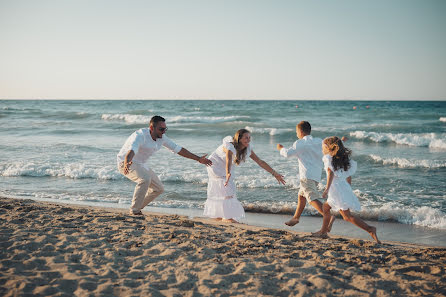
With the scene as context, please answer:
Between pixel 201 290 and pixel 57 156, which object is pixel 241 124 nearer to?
pixel 57 156

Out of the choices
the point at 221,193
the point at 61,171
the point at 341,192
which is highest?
the point at 341,192

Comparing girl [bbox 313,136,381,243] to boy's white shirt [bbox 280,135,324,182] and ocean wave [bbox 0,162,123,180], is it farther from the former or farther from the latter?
ocean wave [bbox 0,162,123,180]

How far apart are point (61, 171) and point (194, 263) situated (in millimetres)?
7756

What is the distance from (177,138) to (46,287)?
17.6 metres

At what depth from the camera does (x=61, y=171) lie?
998 centimetres

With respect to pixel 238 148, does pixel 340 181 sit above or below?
below

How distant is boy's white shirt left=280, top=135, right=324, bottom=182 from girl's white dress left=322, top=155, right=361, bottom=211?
45 centimetres

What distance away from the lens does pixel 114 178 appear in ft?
31.0

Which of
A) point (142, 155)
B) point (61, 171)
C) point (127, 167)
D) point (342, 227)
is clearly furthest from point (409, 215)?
point (61, 171)

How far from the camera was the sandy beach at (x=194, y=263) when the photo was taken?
3.11m

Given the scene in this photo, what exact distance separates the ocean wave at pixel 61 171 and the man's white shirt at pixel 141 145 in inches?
161

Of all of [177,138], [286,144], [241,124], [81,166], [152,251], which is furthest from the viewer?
[241,124]

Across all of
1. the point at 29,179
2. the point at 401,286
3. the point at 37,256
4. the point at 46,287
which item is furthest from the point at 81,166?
the point at 401,286

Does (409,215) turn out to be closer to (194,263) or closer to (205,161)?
(205,161)
